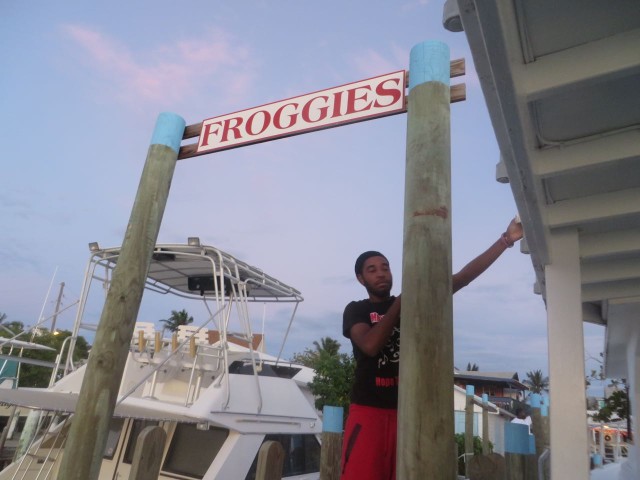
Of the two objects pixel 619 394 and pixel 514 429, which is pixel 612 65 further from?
pixel 619 394

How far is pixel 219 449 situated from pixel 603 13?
553 centimetres

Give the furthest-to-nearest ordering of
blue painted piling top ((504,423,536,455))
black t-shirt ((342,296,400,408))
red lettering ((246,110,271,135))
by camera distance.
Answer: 1. blue painted piling top ((504,423,536,455))
2. red lettering ((246,110,271,135))
3. black t-shirt ((342,296,400,408))

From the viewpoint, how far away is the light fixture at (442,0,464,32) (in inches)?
72.1

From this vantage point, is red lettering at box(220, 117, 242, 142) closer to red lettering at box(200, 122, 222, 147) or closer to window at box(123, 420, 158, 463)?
red lettering at box(200, 122, 222, 147)

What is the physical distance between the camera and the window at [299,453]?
6.46 metres

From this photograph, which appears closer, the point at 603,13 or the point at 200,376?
the point at 603,13

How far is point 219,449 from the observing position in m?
5.62

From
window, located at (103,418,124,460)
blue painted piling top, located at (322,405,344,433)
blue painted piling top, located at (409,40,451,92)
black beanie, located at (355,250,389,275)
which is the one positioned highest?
blue painted piling top, located at (409,40,451,92)

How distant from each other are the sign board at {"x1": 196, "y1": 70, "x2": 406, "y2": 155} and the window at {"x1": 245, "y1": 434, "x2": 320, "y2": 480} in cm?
414

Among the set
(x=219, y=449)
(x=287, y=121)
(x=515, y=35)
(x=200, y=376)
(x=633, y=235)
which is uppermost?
(x=287, y=121)

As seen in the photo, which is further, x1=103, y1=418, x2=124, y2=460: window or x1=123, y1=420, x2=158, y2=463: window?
x1=103, y1=418, x2=124, y2=460: window

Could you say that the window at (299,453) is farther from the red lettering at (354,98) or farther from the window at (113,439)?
the red lettering at (354,98)

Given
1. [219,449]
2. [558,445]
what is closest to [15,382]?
[219,449]

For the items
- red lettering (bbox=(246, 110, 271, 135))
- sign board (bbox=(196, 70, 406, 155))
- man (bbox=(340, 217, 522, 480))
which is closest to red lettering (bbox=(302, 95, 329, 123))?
sign board (bbox=(196, 70, 406, 155))
